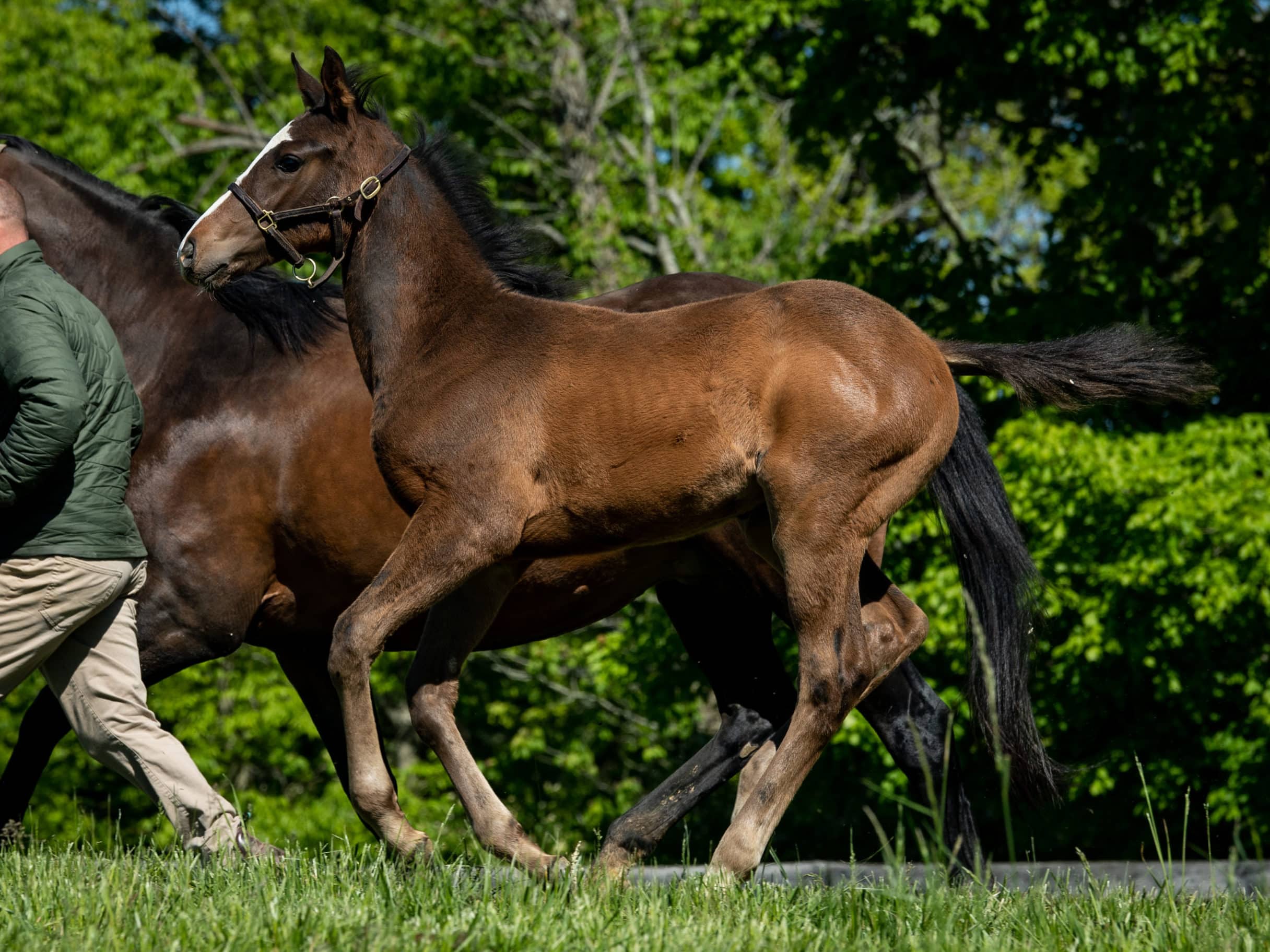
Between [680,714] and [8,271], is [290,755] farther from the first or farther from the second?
[8,271]

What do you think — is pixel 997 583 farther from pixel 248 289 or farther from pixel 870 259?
pixel 870 259

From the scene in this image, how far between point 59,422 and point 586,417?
1.66 meters

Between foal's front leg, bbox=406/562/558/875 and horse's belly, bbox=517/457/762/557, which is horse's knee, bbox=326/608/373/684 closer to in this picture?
foal's front leg, bbox=406/562/558/875

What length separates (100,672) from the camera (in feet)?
14.6

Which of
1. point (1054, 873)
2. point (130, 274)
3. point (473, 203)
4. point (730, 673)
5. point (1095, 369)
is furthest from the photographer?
point (730, 673)

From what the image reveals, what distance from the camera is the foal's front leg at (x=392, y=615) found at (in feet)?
12.2

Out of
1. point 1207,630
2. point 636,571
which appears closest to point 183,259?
point 636,571

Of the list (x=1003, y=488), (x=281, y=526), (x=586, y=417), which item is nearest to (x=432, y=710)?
(x=586, y=417)

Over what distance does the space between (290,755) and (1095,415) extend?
34.1 feet

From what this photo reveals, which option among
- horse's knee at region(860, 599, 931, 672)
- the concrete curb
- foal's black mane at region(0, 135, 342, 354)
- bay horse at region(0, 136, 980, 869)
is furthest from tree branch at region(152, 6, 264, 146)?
horse's knee at region(860, 599, 931, 672)

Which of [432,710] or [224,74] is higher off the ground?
[224,74]

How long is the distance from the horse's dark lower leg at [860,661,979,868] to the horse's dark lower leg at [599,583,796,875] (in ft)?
1.28

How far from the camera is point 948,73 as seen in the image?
11.8 metres

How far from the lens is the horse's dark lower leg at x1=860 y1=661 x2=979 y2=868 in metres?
4.97
